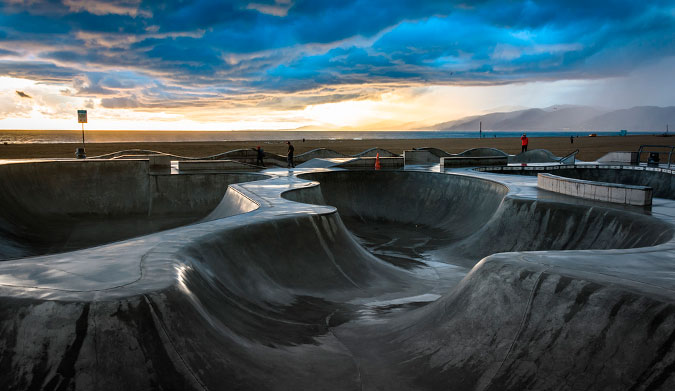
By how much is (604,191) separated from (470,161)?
13976 millimetres

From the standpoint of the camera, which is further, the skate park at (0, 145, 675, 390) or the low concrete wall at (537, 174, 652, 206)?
the low concrete wall at (537, 174, 652, 206)

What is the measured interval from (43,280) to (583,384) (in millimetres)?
5393

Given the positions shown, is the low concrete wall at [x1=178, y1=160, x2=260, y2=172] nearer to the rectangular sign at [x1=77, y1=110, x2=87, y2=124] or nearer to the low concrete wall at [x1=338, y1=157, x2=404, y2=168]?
the low concrete wall at [x1=338, y1=157, x2=404, y2=168]

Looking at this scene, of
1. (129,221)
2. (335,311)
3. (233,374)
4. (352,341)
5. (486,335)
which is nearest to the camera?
(233,374)

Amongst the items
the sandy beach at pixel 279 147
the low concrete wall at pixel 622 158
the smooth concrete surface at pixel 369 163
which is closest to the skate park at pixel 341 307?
the smooth concrete surface at pixel 369 163

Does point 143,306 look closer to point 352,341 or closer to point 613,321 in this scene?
point 352,341

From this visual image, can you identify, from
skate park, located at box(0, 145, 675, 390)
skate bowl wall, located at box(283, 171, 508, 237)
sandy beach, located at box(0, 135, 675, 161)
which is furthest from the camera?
sandy beach, located at box(0, 135, 675, 161)

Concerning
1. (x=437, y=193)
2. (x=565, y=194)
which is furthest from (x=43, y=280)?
(x=437, y=193)

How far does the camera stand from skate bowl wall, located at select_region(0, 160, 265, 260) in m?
16.2

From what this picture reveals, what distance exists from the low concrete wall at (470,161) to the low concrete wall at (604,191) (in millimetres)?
10223

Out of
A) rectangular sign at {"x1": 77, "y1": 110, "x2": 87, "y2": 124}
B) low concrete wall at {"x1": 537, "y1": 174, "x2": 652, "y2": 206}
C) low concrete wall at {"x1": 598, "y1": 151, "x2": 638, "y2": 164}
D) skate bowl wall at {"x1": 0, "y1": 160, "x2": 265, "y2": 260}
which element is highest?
rectangular sign at {"x1": 77, "y1": 110, "x2": 87, "y2": 124}

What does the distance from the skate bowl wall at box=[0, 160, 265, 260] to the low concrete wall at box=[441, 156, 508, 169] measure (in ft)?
34.3

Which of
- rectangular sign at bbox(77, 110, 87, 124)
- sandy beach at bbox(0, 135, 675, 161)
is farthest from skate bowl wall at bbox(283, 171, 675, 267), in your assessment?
sandy beach at bbox(0, 135, 675, 161)

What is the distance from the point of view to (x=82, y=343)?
3.91 m
